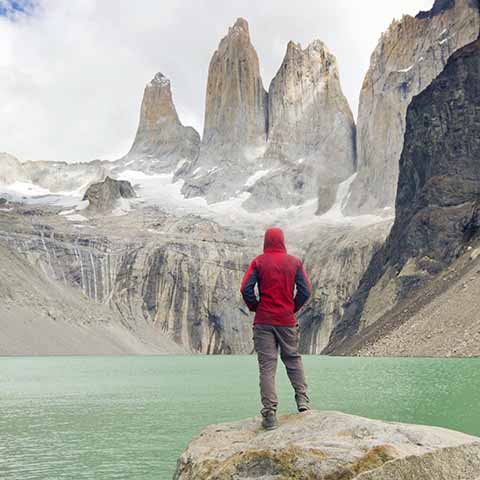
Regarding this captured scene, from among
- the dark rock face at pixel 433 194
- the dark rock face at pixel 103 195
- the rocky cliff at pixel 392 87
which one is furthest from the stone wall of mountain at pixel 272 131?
the dark rock face at pixel 433 194

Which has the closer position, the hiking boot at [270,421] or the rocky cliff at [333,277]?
the hiking boot at [270,421]

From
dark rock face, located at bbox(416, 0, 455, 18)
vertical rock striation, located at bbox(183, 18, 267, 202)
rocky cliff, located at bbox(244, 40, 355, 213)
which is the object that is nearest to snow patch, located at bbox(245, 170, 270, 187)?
rocky cliff, located at bbox(244, 40, 355, 213)

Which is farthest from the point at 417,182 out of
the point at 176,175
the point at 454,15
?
the point at 176,175

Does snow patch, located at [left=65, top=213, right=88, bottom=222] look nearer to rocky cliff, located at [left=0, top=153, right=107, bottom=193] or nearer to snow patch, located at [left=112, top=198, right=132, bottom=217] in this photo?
snow patch, located at [left=112, top=198, right=132, bottom=217]

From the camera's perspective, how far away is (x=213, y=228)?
11381 cm

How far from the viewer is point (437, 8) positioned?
349 feet

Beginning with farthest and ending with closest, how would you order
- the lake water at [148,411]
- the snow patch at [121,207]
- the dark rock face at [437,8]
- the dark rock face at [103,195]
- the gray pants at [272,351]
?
the dark rock face at [103,195] → the snow patch at [121,207] → the dark rock face at [437,8] → the lake water at [148,411] → the gray pants at [272,351]

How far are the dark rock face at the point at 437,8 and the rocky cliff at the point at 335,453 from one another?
105 metres

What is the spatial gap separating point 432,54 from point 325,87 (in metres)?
28.4

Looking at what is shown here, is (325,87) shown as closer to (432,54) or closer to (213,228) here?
(432,54)

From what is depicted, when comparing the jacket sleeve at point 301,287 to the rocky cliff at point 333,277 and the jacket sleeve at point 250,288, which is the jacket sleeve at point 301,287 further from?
the rocky cliff at point 333,277

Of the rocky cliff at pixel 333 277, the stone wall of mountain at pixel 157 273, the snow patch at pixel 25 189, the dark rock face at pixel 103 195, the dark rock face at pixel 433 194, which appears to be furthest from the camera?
the snow patch at pixel 25 189

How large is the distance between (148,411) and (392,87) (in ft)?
340

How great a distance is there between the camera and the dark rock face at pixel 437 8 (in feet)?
338
